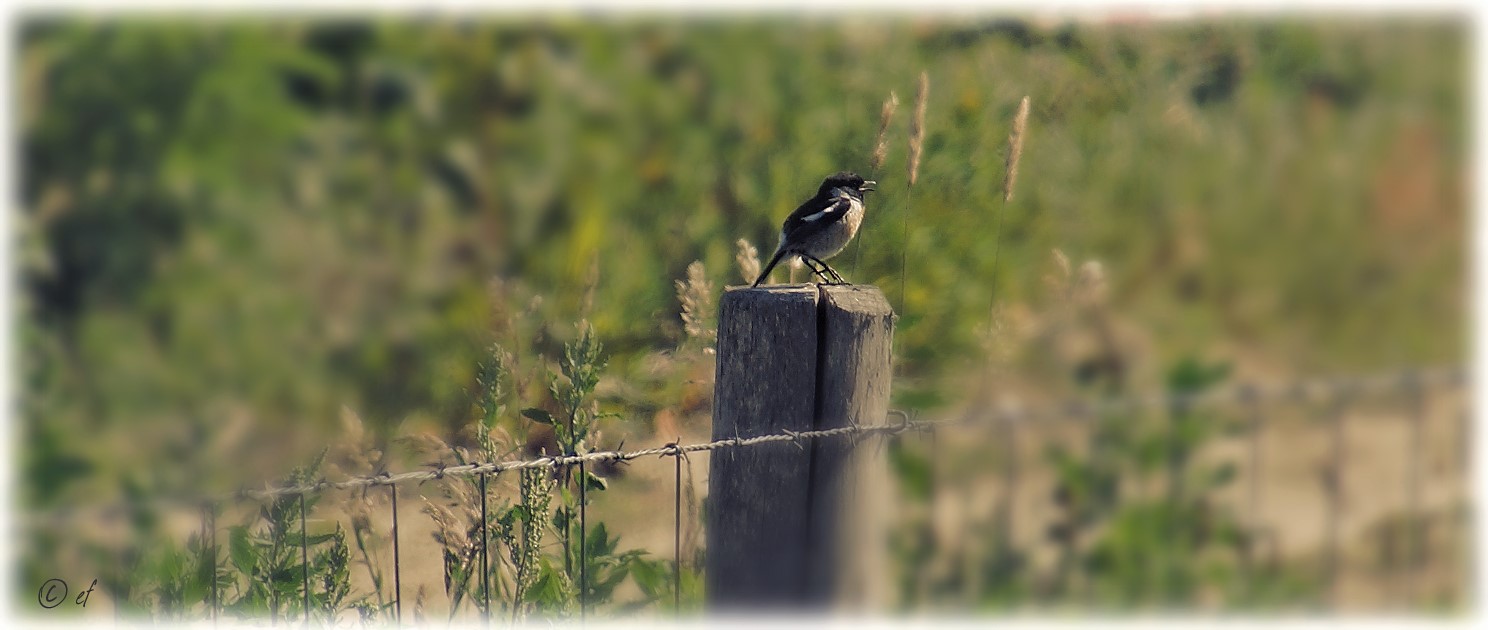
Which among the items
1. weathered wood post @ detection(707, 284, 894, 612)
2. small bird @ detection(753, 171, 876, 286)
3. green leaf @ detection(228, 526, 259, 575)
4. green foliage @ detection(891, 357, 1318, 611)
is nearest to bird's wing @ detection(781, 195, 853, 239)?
small bird @ detection(753, 171, 876, 286)

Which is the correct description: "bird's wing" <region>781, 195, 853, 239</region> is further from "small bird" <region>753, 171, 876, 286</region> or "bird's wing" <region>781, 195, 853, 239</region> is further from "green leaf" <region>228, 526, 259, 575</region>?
"green leaf" <region>228, 526, 259, 575</region>

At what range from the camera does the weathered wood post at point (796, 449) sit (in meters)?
2.04

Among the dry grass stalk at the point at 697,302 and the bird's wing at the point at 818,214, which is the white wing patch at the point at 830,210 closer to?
the bird's wing at the point at 818,214

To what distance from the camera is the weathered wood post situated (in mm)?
2043

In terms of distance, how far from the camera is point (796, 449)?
204 centimetres

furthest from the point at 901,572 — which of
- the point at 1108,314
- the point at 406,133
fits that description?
the point at 1108,314

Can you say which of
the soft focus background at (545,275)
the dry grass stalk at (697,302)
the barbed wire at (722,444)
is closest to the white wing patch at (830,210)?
the dry grass stalk at (697,302)

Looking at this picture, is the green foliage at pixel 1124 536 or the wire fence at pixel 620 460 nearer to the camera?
the wire fence at pixel 620 460

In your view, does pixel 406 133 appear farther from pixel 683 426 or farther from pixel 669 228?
pixel 683 426

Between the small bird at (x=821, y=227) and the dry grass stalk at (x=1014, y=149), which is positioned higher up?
the dry grass stalk at (x=1014, y=149)

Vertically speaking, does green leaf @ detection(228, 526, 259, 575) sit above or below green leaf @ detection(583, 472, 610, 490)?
below

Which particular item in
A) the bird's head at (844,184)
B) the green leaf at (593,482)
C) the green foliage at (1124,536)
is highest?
the bird's head at (844,184)

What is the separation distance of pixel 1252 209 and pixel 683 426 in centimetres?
271

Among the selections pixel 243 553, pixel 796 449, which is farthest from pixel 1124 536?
pixel 243 553
